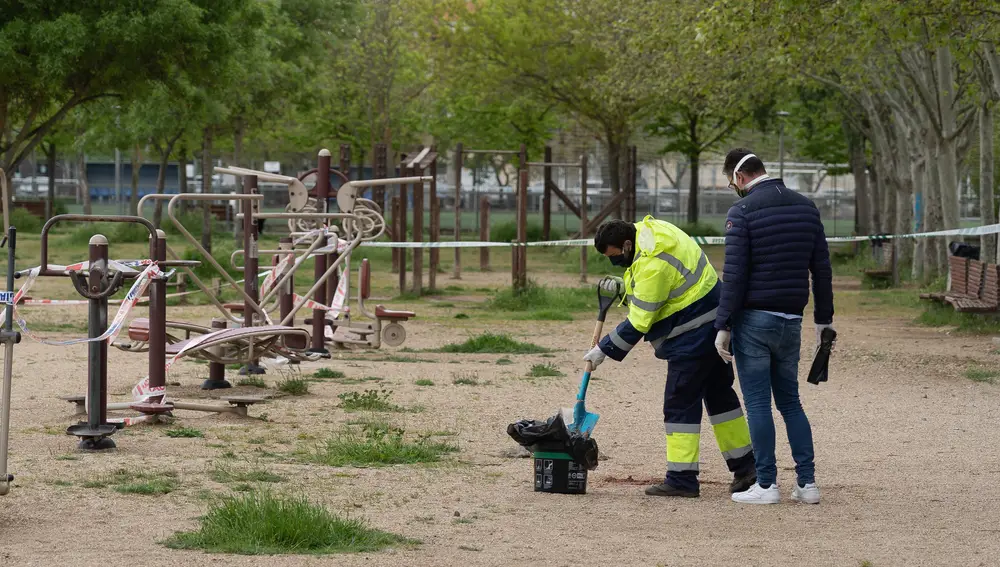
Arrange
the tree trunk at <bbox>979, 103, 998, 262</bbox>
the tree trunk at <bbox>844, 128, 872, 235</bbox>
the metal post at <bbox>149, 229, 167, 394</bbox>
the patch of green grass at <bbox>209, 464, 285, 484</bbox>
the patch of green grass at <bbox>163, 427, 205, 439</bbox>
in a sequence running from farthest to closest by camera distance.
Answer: the tree trunk at <bbox>844, 128, 872, 235</bbox> < the tree trunk at <bbox>979, 103, 998, 262</bbox> < the metal post at <bbox>149, 229, 167, 394</bbox> < the patch of green grass at <bbox>163, 427, 205, 439</bbox> < the patch of green grass at <bbox>209, 464, 285, 484</bbox>

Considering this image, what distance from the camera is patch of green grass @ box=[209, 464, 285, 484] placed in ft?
22.7

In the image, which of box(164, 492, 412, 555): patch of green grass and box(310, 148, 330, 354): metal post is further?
box(310, 148, 330, 354): metal post

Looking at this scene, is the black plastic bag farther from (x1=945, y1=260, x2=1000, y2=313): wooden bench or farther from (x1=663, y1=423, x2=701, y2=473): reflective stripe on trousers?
(x1=945, y1=260, x2=1000, y2=313): wooden bench

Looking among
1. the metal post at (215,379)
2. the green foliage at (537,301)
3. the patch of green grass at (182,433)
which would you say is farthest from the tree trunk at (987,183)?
the patch of green grass at (182,433)

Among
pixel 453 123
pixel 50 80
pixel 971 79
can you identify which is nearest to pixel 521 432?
pixel 50 80

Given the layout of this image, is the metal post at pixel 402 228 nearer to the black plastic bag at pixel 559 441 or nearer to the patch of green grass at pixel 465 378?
the patch of green grass at pixel 465 378

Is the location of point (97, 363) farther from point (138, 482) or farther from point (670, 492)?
point (670, 492)

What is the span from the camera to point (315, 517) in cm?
566

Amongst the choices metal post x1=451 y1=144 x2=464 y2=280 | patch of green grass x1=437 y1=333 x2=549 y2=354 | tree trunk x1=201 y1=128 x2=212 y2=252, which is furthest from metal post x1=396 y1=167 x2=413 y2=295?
tree trunk x1=201 y1=128 x2=212 y2=252

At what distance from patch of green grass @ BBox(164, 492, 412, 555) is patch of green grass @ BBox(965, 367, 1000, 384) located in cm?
757

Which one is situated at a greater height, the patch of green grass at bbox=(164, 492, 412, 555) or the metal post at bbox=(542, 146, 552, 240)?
the metal post at bbox=(542, 146, 552, 240)

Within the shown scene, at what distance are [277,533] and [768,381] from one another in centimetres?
254

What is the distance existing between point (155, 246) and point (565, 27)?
25185 millimetres

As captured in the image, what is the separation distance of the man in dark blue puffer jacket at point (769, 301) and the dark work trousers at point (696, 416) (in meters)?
0.25
